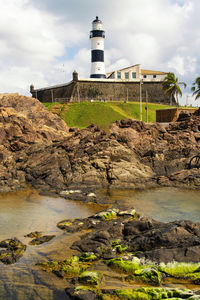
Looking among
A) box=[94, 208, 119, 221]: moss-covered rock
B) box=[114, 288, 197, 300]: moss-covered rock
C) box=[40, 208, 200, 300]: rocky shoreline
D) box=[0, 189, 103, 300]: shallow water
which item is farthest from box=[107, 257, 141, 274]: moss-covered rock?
box=[94, 208, 119, 221]: moss-covered rock

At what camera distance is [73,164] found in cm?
3089

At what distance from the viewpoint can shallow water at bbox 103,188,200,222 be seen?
19.0 meters

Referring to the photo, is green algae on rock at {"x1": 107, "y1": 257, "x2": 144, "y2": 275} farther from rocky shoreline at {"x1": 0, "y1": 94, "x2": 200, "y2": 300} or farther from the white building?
the white building

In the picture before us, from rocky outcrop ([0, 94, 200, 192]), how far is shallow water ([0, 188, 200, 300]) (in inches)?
117

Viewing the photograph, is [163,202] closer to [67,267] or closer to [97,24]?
[67,267]

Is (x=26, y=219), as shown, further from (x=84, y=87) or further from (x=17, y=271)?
(x=84, y=87)

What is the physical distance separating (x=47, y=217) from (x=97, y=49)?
81.7m

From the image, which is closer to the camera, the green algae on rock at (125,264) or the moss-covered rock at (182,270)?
the moss-covered rock at (182,270)

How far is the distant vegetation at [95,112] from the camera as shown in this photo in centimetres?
6756

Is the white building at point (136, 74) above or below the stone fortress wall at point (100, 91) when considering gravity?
above

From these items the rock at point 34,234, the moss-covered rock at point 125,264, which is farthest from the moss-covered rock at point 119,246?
the rock at point 34,234

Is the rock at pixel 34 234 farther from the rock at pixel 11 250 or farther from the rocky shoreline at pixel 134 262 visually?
the rocky shoreline at pixel 134 262

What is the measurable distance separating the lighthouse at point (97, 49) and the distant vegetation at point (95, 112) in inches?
691

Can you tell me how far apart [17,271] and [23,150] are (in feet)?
88.4
